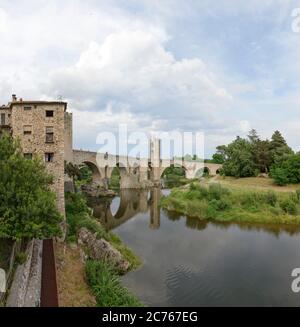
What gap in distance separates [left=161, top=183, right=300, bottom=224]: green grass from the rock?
49.9ft

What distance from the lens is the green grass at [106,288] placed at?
13.2 m

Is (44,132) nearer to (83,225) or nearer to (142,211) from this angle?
(83,225)

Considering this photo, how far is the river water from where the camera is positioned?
49.3ft

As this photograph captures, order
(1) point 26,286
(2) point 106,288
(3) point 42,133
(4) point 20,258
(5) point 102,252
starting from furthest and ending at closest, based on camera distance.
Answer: (3) point 42,133, (5) point 102,252, (2) point 106,288, (4) point 20,258, (1) point 26,286

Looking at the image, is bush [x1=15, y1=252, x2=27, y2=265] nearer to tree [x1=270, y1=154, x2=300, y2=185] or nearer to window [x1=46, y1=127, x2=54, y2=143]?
window [x1=46, y1=127, x2=54, y2=143]

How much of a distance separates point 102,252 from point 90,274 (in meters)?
2.94

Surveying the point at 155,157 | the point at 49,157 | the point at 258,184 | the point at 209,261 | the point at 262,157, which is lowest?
the point at 209,261

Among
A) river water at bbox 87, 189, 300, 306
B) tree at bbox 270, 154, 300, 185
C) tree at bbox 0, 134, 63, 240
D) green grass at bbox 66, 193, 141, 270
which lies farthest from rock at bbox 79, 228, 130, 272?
tree at bbox 270, 154, 300, 185

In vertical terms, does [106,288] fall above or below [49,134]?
below

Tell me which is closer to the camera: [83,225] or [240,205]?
[83,225]

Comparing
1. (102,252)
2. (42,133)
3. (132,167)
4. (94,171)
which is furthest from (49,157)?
(132,167)

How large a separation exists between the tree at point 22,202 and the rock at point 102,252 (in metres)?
3.92

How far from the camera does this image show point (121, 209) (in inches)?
1517
